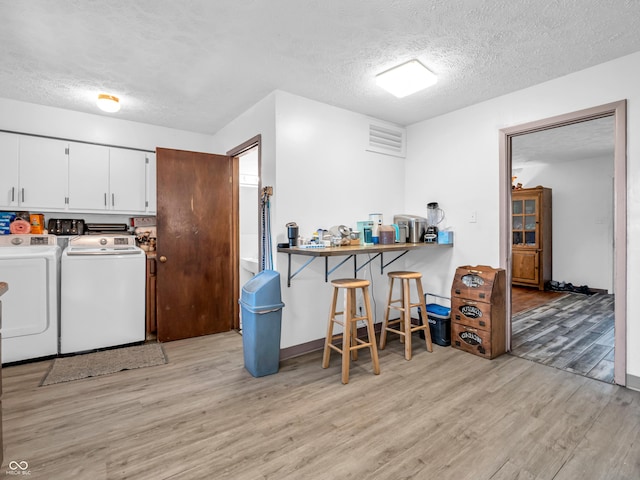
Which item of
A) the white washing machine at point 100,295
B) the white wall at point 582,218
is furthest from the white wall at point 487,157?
the white wall at point 582,218

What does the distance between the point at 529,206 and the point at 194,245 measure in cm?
635

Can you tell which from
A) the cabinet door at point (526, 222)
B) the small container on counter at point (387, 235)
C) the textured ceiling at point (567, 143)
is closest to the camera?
the small container on counter at point (387, 235)

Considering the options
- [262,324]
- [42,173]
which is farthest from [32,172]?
[262,324]

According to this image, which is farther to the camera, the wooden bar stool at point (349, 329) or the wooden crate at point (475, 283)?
the wooden crate at point (475, 283)

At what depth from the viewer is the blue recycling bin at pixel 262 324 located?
107 inches

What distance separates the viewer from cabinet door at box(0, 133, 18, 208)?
337cm

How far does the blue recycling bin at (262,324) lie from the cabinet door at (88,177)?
2357 millimetres

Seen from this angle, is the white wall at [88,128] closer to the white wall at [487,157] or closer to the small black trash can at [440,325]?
the white wall at [487,157]

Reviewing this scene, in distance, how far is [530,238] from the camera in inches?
261

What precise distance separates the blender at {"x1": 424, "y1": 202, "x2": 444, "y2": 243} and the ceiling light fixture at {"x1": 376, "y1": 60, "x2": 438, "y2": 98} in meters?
1.50

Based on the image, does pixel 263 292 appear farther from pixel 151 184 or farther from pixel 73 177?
pixel 73 177

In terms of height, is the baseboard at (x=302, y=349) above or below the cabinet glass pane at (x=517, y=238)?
below

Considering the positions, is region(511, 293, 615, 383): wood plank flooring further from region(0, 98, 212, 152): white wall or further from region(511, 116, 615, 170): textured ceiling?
region(0, 98, 212, 152): white wall

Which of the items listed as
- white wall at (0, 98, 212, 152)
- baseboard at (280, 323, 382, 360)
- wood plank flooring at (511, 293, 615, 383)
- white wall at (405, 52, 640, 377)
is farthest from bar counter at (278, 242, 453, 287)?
white wall at (0, 98, 212, 152)
